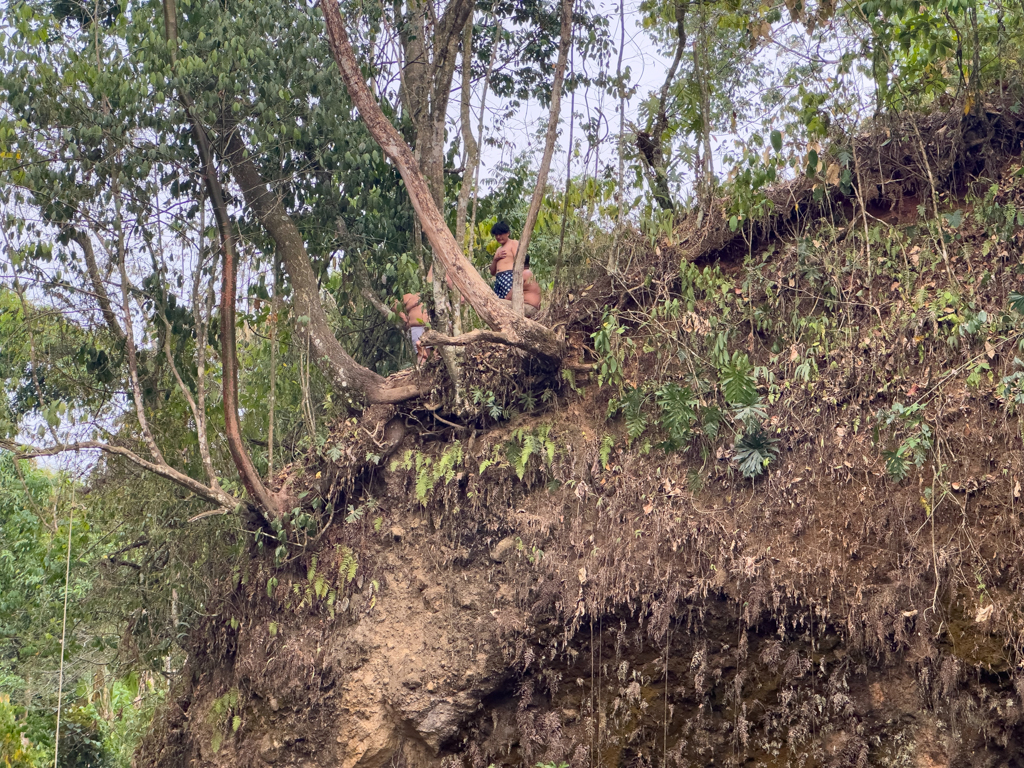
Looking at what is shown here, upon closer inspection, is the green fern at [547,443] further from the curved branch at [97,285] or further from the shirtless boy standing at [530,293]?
the curved branch at [97,285]

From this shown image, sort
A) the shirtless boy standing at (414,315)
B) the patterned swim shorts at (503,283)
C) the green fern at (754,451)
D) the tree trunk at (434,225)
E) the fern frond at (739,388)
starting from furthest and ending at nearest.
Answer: the shirtless boy standing at (414,315) → the patterned swim shorts at (503,283) → the tree trunk at (434,225) → the fern frond at (739,388) → the green fern at (754,451)

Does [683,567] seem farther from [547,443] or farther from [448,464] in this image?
[448,464]

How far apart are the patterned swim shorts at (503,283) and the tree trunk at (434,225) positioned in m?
0.94

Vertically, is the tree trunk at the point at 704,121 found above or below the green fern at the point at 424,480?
above

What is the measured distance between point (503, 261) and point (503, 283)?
22 cm

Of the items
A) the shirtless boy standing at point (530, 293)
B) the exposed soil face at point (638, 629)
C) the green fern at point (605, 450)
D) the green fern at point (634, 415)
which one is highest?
the shirtless boy standing at point (530, 293)

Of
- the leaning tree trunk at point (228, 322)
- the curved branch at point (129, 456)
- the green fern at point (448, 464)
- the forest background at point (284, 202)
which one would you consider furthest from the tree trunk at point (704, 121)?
the curved branch at point (129, 456)

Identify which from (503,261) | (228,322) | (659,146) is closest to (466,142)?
(503,261)

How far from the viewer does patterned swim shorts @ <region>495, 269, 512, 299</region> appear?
29.7 feet

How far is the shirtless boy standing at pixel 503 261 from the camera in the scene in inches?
356

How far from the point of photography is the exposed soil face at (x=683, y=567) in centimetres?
621

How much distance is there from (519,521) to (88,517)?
5339 mm

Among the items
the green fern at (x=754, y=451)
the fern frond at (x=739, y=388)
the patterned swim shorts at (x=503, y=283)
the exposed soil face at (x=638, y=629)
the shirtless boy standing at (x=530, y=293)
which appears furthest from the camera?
the patterned swim shorts at (x=503, y=283)

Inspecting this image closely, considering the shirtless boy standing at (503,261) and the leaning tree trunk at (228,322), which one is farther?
the shirtless boy standing at (503,261)
